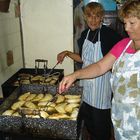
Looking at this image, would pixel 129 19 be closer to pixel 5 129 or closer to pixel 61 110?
pixel 61 110

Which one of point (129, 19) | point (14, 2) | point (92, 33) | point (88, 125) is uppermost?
point (14, 2)

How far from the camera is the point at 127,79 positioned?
4.58 feet

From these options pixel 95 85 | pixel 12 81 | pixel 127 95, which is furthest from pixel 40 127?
pixel 12 81

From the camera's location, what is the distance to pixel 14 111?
64.1 inches

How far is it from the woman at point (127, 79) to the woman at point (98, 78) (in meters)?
0.54

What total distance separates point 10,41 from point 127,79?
1.40 meters

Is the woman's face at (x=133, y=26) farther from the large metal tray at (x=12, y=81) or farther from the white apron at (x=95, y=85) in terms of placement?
the large metal tray at (x=12, y=81)

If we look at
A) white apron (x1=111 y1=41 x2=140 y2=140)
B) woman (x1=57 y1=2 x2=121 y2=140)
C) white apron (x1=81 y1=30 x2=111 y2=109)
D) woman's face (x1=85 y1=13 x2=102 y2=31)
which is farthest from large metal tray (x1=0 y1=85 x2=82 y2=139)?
woman's face (x1=85 y1=13 x2=102 y2=31)

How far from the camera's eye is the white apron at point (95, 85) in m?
2.13

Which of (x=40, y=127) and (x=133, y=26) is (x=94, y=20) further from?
(x=40, y=127)

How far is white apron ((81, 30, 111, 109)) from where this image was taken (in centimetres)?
213

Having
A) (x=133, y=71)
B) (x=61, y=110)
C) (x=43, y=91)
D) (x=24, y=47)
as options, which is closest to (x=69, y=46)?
(x=24, y=47)

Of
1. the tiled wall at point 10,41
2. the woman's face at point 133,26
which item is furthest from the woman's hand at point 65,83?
the tiled wall at point 10,41

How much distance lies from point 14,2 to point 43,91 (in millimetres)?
1086
